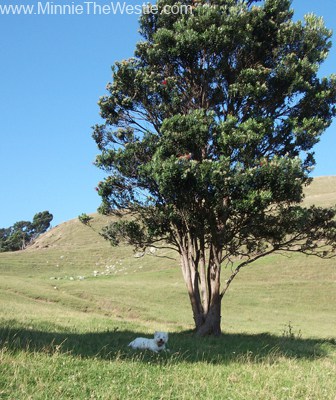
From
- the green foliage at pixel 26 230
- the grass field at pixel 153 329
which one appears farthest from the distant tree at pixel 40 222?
the grass field at pixel 153 329

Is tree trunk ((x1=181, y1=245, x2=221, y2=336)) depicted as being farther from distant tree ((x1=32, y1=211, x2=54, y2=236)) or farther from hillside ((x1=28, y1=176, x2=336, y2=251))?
→ distant tree ((x1=32, y1=211, x2=54, y2=236))

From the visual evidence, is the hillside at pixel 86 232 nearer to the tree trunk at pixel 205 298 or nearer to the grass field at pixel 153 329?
the grass field at pixel 153 329

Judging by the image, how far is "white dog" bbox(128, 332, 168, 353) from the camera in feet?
37.3

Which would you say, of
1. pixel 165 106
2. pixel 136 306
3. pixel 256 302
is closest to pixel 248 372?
pixel 165 106

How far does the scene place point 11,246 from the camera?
164125 mm

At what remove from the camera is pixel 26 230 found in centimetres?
17738

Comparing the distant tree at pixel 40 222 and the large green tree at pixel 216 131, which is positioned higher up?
the distant tree at pixel 40 222

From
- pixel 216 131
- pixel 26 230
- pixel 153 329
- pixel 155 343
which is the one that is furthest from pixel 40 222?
pixel 155 343

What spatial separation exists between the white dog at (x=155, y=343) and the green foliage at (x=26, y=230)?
16529 centimetres

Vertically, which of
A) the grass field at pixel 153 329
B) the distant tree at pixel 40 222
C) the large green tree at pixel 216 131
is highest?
the distant tree at pixel 40 222

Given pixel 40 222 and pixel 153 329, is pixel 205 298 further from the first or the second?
pixel 40 222

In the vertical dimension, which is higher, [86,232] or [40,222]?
[40,222]

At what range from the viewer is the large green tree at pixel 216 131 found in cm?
1598

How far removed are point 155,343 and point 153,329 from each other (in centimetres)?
1112
